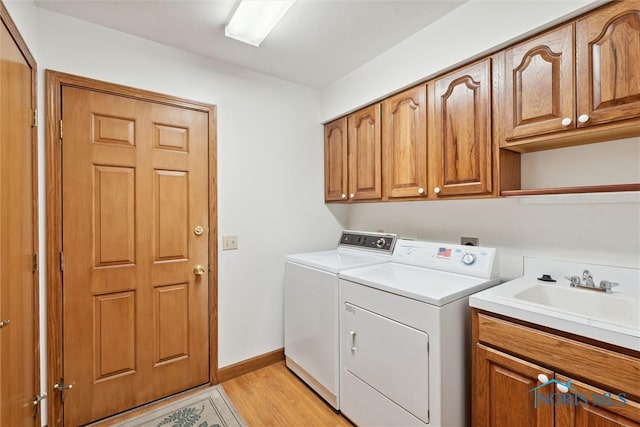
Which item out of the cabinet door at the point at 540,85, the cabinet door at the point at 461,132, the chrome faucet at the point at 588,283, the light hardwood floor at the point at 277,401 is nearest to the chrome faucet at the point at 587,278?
the chrome faucet at the point at 588,283

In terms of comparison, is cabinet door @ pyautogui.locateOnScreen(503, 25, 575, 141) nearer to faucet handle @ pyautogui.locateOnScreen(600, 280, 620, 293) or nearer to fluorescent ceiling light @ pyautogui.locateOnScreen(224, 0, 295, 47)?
faucet handle @ pyautogui.locateOnScreen(600, 280, 620, 293)

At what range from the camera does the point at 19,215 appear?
133cm

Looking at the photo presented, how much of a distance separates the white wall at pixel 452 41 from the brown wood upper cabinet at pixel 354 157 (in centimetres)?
14

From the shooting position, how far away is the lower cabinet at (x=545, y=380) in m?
0.95

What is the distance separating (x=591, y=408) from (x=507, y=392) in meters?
0.28

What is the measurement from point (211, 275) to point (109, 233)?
71cm

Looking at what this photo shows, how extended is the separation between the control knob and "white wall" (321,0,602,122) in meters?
1.12

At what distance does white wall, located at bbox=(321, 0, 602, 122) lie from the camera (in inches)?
52.6

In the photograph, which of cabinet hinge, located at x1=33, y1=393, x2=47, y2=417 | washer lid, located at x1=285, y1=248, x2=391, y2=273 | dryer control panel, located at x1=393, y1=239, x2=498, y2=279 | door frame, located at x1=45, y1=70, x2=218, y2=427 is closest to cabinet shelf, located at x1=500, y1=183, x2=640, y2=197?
dryer control panel, located at x1=393, y1=239, x2=498, y2=279

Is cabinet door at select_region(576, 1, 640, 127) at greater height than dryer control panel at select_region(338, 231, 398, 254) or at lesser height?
greater

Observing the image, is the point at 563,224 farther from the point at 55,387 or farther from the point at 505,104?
the point at 55,387

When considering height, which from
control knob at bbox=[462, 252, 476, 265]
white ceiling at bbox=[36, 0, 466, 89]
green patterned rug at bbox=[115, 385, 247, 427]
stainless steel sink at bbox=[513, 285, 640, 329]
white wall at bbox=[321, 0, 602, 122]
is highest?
white ceiling at bbox=[36, 0, 466, 89]

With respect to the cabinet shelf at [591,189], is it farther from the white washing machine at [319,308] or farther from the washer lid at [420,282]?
the white washing machine at [319,308]

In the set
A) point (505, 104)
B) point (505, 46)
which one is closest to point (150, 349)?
point (505, 104)
